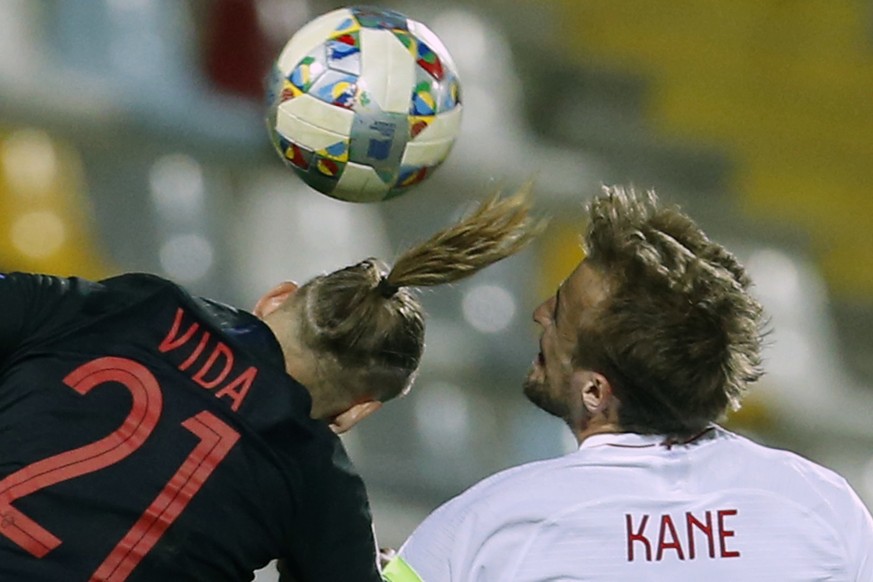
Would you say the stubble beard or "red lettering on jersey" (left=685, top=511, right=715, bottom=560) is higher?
the stubble beard

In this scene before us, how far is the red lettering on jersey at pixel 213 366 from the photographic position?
2.32 m

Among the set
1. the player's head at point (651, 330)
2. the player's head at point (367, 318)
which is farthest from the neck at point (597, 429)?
the player's head at point (367, 318)

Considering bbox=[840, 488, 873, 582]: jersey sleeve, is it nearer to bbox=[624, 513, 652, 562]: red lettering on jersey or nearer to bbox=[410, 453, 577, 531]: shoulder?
bbox=[624, 513, 652, 562]: red lettering on jersey

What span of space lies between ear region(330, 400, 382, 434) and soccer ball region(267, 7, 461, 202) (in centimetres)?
48

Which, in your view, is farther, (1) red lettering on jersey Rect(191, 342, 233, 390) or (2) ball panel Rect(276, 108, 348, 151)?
(2) ball panel Rect(276, 108, 348, 151)

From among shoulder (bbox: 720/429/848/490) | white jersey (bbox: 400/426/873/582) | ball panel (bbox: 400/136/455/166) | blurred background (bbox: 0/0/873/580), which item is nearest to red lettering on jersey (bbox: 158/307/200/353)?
white jersey (bbox: 400/426/873/582)

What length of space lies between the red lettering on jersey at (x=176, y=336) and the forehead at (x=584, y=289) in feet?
1.78

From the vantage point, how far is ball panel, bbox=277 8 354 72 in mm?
2961

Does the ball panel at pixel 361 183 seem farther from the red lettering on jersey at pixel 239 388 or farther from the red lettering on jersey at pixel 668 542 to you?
the red lettering on jersey at pixel 668 542

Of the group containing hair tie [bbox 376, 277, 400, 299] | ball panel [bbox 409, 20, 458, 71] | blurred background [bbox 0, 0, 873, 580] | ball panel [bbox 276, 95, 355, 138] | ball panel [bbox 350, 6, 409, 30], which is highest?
ball panel [bbox 350, 6, 409, 30]

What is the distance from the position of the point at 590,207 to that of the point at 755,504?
53 cm

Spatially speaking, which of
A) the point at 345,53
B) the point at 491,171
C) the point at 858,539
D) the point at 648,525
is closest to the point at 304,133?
the point at 345,53

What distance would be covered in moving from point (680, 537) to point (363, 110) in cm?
108

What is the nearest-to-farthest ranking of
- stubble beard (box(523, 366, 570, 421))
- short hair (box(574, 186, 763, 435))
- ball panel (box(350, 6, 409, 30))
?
1. short hair (box(574, 186, 763, 435))
2. stubble beard (box(523, 366, 570, 421))
3. ball panel (box(350, 6, 409, 30))
